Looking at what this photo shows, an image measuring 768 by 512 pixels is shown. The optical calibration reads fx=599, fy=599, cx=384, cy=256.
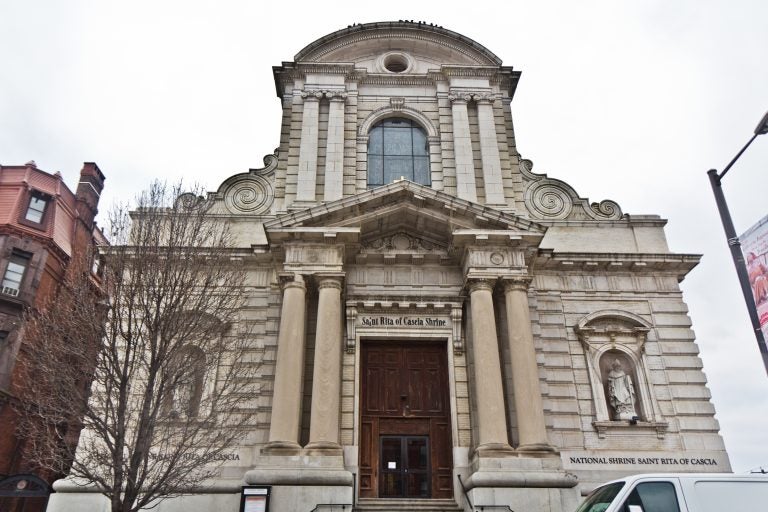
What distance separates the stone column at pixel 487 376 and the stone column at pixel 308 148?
6.03 meters

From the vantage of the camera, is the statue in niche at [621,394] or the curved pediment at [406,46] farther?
the curved pediment at [406,46]

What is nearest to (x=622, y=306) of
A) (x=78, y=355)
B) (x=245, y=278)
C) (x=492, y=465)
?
(x=492, y=465)

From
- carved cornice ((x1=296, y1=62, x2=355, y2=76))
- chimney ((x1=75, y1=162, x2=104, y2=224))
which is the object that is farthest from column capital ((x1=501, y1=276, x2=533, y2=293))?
chimney ((x1=75, y1=162, x2=104, y2=224))

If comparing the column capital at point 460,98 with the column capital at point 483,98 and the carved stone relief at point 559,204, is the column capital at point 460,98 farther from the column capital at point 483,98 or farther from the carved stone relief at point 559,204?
the carved stone relief at point 559,204

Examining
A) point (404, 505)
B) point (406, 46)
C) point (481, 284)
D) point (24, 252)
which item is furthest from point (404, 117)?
point (24, 252)

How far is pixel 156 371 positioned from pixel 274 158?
31.4 feet

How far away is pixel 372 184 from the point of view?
19438 mm

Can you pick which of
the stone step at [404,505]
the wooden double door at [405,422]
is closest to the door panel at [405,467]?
the wooden double door at [405,422]

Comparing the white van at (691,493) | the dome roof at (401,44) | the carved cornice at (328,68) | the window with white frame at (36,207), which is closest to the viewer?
the white van at (691,493)

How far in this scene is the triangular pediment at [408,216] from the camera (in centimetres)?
1569

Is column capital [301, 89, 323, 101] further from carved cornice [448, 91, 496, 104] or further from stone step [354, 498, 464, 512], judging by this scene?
stone step [354, 498, 464, 512]

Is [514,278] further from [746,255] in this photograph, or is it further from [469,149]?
[746,255]

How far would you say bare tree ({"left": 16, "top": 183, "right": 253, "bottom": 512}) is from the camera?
1093 cm

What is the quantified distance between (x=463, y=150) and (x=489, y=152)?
0.84 m
